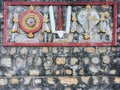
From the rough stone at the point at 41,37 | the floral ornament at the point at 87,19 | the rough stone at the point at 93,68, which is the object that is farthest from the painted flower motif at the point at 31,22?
the rough stone at the point at 93,68

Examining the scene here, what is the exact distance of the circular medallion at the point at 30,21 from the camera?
1000 cm

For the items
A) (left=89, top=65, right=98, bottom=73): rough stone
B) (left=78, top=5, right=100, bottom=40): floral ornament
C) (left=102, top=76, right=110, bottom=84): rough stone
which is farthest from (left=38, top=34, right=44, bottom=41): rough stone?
(left=102, top=76, right=110, bottom=84): rough stone

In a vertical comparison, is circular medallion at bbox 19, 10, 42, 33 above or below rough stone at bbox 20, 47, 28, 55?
Answer: above

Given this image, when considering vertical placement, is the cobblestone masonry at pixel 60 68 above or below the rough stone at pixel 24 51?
below

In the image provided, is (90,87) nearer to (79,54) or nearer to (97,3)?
(79,54)

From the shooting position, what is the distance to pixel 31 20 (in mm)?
10031

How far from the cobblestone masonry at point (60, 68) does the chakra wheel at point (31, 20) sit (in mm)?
357

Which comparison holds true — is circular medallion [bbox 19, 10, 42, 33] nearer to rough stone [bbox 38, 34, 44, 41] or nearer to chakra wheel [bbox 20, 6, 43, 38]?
chakra wheel [bbox 20, 6, 43, 38]

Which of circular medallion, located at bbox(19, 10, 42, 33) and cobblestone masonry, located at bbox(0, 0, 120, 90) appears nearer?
cobblestone masonry, located at bbox(0, 0, 120, 90)

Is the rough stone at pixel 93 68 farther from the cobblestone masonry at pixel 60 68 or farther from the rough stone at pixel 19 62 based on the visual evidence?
the rough stone at pixel 19 62

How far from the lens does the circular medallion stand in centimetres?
1000

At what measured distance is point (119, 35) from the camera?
9984 mm

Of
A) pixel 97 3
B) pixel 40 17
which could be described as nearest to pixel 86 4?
pixel 97 3

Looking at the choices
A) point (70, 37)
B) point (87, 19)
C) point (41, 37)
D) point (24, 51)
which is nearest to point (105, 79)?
point (70, 37)
